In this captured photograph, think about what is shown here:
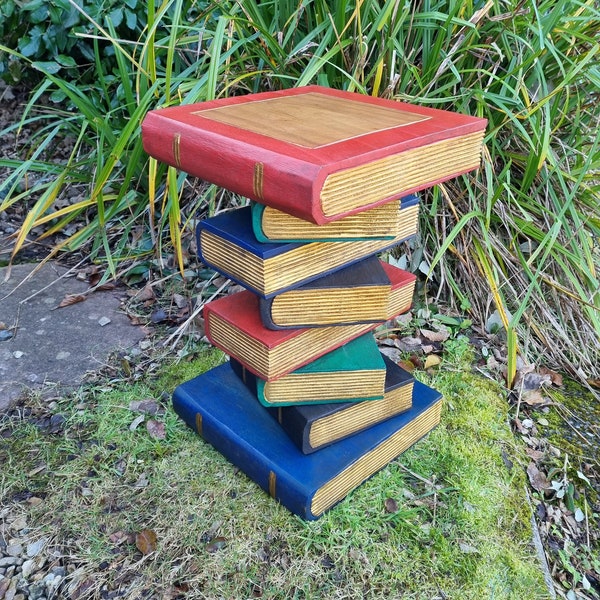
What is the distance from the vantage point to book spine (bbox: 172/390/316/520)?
4.92 ft

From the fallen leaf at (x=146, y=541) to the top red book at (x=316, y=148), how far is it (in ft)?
3.09

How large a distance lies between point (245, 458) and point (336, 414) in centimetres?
29

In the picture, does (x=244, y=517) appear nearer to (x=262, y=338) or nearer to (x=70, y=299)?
(x=262, y=338)

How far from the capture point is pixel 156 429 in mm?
1851

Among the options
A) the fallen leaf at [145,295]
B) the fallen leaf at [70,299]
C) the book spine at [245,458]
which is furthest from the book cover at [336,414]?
the fallen leaf at [70,299]

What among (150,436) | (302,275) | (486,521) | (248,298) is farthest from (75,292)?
(486,521)

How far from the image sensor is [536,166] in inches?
84.4

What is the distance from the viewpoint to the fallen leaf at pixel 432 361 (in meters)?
2.16

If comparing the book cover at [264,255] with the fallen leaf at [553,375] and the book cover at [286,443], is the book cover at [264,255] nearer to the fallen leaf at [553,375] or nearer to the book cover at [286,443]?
the book cover at [286,443]

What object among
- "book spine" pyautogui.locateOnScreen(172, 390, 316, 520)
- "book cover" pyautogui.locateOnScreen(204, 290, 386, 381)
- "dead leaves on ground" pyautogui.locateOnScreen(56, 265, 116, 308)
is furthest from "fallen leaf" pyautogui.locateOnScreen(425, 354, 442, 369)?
"dead leaves on ground" pyautogui.locateOnScreen(56, 265, 116, 308)

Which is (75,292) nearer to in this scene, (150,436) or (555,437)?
(150,436)

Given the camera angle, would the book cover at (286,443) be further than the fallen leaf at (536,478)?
No

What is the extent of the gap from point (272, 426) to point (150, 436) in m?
0.44

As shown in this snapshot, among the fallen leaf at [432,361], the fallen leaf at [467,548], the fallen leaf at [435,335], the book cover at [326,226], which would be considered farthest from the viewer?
the fallen leaf at [435,335]
